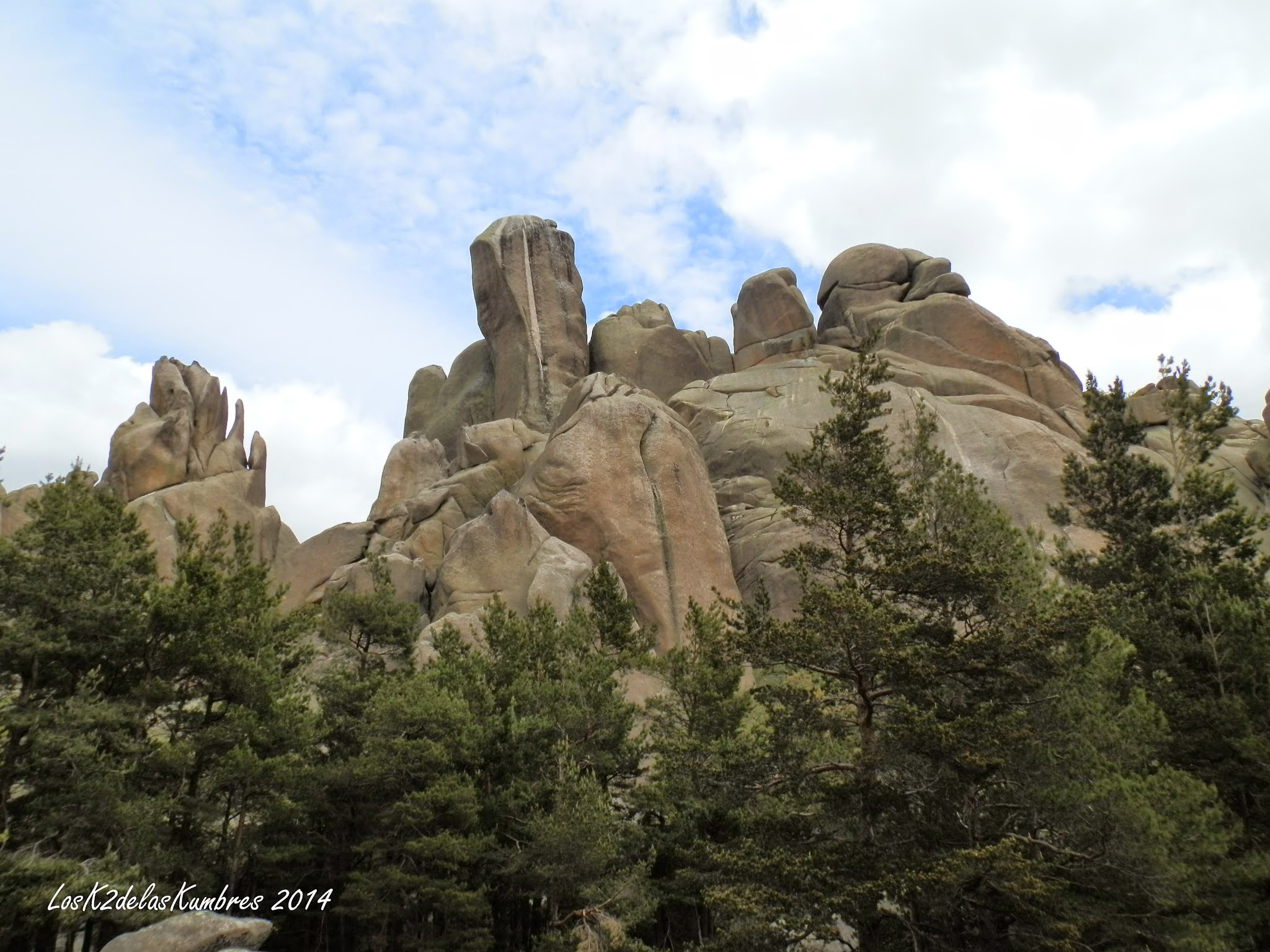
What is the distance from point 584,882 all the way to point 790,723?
6275mm

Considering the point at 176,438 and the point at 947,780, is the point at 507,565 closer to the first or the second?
the point at 176,438

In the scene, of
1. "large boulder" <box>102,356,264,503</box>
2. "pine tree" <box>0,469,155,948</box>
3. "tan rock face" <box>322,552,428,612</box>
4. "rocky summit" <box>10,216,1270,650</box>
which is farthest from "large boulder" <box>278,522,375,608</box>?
"pine tree" <box>0,469,155,948</box>

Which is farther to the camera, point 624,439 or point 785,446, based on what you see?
point 785,446

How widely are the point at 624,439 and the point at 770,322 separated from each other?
2150 cm

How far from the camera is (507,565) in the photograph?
37531 millimetres

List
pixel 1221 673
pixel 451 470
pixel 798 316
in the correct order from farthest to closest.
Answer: pixel 798 316
pixel 451 470
pixel 1221 673

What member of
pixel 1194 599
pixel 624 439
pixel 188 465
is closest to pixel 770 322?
pixel 624 439

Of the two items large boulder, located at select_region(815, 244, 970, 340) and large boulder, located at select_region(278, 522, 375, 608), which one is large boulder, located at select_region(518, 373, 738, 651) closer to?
large boulder, located at select_region(278, 522, 375, 608)

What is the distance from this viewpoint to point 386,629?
27.8 meters

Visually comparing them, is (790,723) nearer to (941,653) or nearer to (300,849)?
(941,653)

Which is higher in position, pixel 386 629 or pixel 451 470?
pixel 451 470

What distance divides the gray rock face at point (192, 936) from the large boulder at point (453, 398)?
4091 centimetres

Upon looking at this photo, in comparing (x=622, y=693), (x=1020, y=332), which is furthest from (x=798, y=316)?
(x=622, y=693)

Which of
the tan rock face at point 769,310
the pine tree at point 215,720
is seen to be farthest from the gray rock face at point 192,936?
the tan rock face at point 769,310
